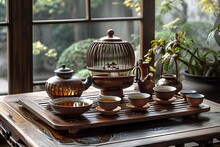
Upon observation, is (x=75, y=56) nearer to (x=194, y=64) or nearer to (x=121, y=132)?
(x=194, y=64)

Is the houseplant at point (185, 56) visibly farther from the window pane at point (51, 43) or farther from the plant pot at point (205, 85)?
the window pane at point (51, 43)

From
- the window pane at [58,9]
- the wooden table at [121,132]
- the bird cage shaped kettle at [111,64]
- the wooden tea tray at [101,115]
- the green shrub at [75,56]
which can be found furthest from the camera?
the green shrub at [75,56]

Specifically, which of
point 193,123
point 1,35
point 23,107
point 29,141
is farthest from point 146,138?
point 1,35

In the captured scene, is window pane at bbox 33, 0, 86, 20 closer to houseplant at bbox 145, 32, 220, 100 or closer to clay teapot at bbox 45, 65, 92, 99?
houseplant at bbox 145, 32, 220, 100

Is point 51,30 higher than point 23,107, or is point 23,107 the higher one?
point 51,30

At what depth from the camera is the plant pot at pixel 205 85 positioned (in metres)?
3.13

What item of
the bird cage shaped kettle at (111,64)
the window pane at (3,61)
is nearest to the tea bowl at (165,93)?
the bird cage shaped kettle at (111,64)

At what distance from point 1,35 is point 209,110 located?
62.2 inches

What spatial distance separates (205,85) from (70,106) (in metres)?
1.40

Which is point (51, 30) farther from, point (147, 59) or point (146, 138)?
point (146, 138)

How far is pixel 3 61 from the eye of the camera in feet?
10.7

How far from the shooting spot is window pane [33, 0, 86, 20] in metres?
3.31

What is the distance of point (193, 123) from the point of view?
2240 millimetres

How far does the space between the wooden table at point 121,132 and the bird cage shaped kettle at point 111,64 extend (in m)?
0.38
